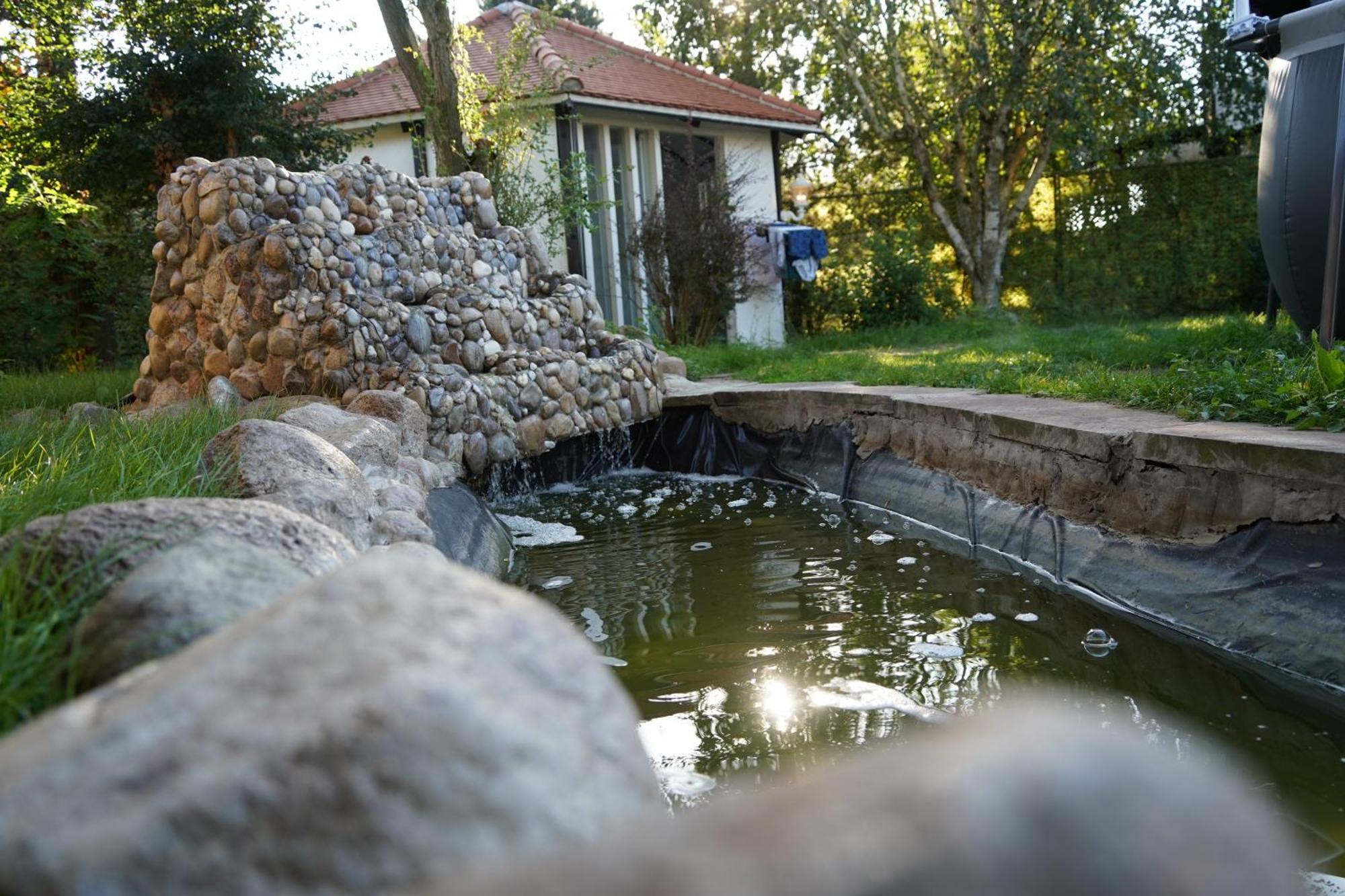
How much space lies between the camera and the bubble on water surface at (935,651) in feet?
12.0

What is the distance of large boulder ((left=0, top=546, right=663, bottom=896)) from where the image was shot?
976 millimetres

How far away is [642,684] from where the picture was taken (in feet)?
11.6

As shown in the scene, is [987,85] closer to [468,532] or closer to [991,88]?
[991,88]

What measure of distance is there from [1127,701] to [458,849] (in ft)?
8.91

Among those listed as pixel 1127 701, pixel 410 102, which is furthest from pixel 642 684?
pixel 410 102

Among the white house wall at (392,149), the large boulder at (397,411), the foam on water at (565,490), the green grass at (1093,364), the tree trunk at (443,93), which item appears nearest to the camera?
the green grass at (1093,364)

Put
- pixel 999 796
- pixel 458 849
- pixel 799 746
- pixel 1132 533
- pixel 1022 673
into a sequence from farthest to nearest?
pixel 1132 533 < pixel 1022 673 < pixel 799 746 < pixel 458 849 < pixel 999 796

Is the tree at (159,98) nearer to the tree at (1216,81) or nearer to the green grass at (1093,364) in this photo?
the green grass at (1093,364)

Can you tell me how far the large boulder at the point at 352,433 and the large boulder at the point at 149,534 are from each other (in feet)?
9.14

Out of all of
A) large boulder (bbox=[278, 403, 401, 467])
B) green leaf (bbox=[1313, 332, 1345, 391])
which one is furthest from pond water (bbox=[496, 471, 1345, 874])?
green leaf (bbox=[1313, 332, 1345, 391])

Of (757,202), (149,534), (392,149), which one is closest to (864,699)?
(149,534)

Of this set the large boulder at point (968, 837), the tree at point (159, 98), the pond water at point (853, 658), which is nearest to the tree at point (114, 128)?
the tree at point (159, 98)

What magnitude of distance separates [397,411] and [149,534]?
429 centimetres

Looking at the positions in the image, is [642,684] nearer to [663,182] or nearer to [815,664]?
[815,664]
